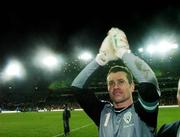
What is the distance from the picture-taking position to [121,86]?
15.0 feet

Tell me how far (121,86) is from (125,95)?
0.12 metres

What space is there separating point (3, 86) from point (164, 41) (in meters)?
41.8

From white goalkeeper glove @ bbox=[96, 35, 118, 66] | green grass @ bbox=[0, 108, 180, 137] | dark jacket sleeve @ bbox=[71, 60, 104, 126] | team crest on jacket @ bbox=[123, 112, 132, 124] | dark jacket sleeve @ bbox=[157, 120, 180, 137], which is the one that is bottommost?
green grass @ bbox=[0, 108, 180, 137]

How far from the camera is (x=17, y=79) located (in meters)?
89.8

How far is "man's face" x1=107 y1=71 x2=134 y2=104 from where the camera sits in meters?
4.59

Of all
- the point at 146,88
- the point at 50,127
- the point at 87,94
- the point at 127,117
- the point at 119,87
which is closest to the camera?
the point at 146,88

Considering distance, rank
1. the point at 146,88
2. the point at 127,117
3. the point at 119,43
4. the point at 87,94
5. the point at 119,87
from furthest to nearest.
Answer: the point at 87,94
the point at 119,87
the point at 127,117
the point at 119,43
the point at 146,88

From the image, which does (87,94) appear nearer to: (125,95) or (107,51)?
(125,95)

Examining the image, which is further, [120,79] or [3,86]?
[3,86]

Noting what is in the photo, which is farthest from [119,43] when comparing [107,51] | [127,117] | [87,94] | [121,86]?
[87,94]

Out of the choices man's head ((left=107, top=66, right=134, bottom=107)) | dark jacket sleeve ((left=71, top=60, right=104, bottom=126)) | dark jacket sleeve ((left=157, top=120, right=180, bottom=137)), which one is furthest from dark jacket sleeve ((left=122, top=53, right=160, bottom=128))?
dark jacket sleeve ((left=71, top=60, right=104, bottom=126))

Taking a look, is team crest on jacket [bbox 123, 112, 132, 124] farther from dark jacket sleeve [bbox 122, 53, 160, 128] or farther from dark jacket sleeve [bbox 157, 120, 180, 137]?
dark jacket sleeve [bbox 157, 120, 180, 137]

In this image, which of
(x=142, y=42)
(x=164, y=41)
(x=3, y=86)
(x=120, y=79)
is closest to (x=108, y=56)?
(x=120, y=79)

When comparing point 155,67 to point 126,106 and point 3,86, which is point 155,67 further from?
point 126,106
